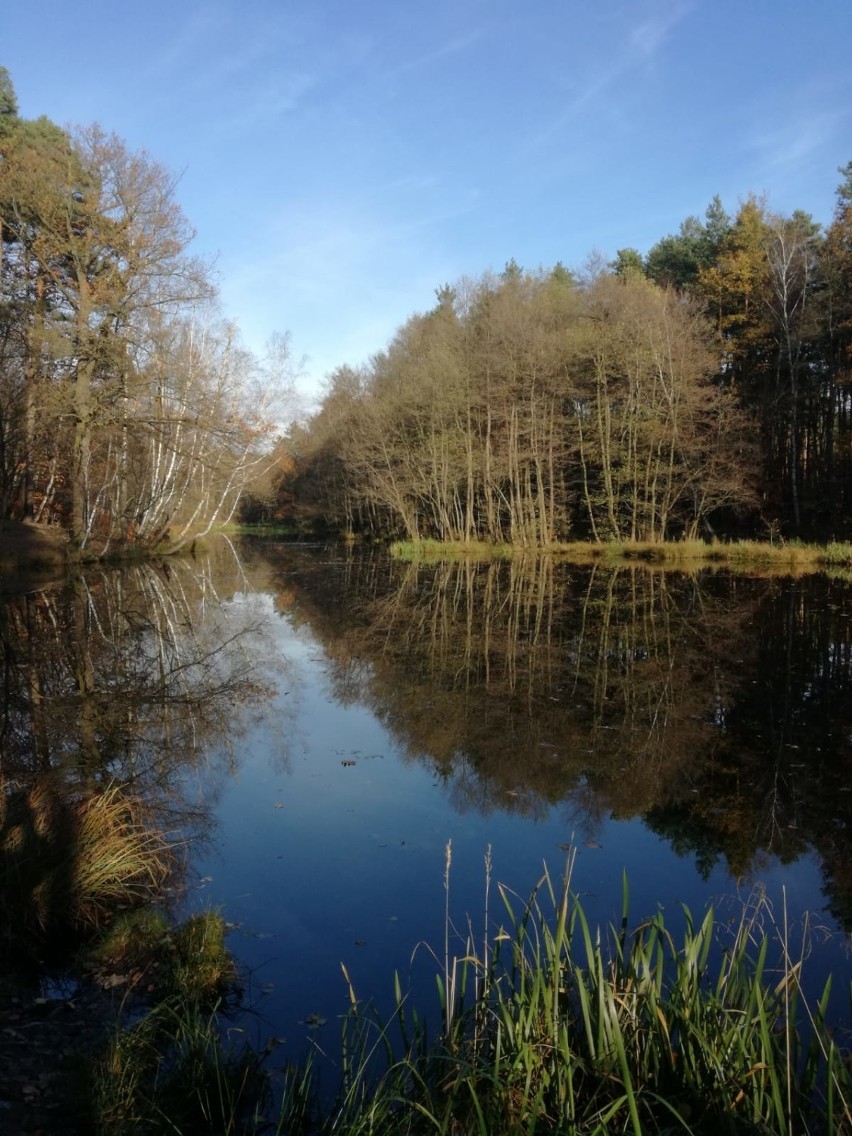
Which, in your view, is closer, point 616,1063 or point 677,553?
point 616,1063

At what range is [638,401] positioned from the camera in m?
31.7

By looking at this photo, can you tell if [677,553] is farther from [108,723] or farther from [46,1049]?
[46,1049]

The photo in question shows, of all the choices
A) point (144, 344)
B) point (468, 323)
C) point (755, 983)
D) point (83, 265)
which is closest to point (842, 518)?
point (468, 323)

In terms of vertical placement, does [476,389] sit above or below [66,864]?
above

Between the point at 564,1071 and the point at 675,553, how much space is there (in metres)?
28.8

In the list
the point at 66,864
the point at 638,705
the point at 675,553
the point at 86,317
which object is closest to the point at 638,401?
the point at 675,553

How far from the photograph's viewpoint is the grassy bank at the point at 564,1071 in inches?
94.2

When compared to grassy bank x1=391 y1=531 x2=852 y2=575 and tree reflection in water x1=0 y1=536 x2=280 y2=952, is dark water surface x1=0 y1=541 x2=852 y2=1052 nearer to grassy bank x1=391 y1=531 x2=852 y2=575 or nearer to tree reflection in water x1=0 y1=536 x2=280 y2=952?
tree reflection in water x1=0 y1=536 x2=280 y2=952

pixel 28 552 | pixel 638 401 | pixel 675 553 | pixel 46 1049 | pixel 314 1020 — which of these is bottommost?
pixel 314 1020

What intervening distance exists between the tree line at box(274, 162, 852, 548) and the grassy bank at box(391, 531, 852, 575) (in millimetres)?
921

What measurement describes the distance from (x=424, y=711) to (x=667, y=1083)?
668 centimetres

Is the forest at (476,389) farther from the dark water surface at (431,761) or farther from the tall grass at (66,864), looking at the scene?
the tall grass at (66,864)

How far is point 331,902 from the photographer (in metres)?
4.77

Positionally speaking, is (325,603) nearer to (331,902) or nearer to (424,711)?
(424,711)
